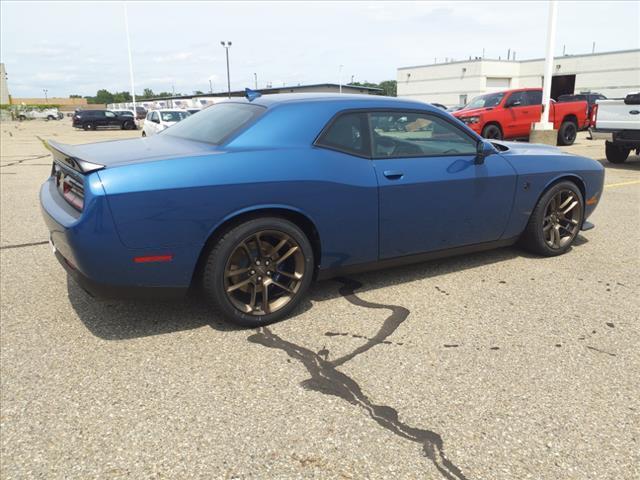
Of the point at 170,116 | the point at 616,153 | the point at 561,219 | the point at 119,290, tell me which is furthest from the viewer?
the point at 170,116

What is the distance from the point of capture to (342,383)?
2.75 meters

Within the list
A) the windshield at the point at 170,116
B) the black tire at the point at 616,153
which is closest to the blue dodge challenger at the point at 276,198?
the black tire at the point at 616,153

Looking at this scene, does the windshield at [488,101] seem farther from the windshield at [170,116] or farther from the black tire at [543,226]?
the black tire at [543,226]

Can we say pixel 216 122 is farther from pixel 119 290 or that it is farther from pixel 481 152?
pixel 481 152

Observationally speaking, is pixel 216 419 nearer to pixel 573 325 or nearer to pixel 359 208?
pixel 359 208

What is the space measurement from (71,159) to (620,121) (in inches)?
412

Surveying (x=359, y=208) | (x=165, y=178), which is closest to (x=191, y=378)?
(x=165, y=178)

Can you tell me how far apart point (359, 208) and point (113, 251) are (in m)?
1.61

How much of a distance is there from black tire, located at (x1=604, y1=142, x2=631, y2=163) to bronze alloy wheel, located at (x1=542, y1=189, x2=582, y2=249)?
7.83 meters

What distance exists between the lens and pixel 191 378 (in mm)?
2795

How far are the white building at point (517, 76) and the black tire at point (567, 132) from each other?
94.7ft

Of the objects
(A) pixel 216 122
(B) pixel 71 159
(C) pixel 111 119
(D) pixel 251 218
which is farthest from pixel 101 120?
(D) pixel 251 218

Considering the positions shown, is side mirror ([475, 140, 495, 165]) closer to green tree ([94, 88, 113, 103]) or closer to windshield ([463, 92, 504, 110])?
windshield ([463, 92, 504, 110])

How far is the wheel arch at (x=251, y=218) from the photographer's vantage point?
3.18 metres
